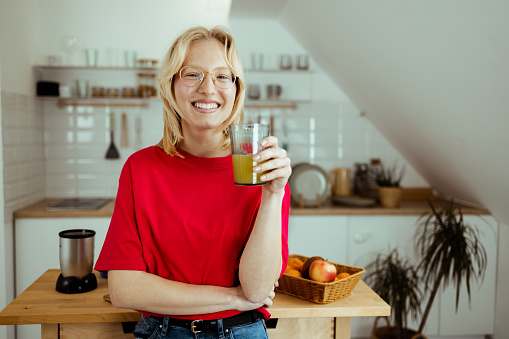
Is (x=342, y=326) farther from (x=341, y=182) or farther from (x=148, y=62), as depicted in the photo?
(x=148, y=62)

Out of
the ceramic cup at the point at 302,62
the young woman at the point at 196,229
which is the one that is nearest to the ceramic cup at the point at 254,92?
the ceramic cup at the point at 302,62

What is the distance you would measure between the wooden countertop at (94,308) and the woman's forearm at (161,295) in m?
0.39

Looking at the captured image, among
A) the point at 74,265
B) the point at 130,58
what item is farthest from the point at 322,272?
the point at 130,58

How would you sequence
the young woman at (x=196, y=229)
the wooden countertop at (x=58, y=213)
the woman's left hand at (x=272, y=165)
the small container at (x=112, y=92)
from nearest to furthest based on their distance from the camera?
the woman's left hand at (x=272, y=165), the young woman at (x=196, y=229), the wooden countertop at (x=58, y=213), the small container at (x=112, y=92)

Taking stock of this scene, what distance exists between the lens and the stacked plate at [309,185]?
11.6 ft

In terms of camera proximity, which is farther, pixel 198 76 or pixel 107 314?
pixel 107 314

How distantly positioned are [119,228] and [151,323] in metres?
0.29

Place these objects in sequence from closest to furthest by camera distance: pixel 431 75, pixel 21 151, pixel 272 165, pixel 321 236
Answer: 1. pixel 272 165
2. pixel 431 75
3. pixel 21 151
4. pixel 321 236

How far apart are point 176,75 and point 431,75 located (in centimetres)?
172

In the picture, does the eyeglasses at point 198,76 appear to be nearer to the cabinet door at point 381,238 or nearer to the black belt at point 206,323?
the black belt at point 206,323

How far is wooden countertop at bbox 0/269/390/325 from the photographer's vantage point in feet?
5.10

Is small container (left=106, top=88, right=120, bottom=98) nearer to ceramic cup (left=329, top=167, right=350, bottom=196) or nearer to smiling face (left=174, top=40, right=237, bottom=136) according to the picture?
ceramic cup (left=329, top=167, right=350, bottom=196)

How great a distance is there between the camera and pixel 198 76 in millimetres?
1271

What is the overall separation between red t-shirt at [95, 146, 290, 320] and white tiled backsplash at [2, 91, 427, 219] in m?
2.46
